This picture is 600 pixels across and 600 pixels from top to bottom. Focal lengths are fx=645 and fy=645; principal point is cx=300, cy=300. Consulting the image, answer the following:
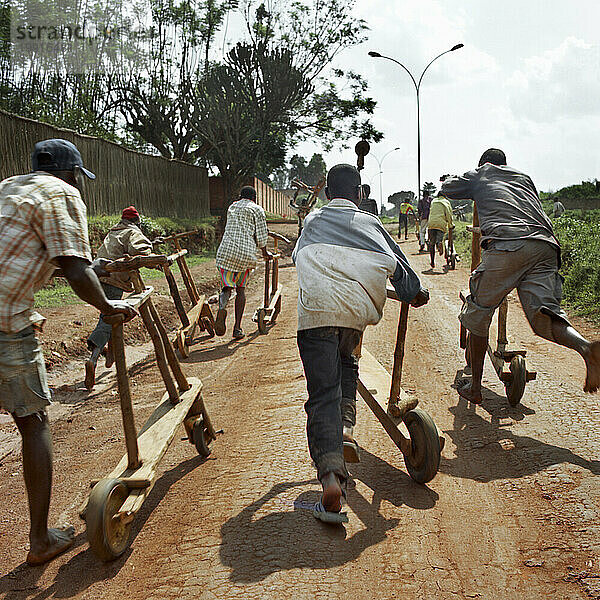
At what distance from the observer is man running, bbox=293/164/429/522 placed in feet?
11.2

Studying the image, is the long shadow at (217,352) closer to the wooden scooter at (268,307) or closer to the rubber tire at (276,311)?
the wooden scooter at (268,307)

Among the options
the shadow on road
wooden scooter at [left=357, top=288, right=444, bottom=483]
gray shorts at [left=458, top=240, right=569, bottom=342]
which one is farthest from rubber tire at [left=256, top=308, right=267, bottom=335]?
wooden scooter at [left=357, top=288, right=444, bottom=483]

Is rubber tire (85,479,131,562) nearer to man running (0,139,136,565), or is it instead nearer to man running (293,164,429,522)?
man running (0,139,136,565)

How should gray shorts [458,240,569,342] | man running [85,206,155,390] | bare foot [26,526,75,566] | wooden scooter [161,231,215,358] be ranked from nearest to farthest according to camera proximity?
1. bare foot [26,526,75,566]
2. gray shorts [458,240,569,342]
3. man running [85,206,155,390]
4. wooden scooter [161,231,215,358]

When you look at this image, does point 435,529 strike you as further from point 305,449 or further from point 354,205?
point 354,205

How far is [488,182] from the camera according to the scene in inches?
198

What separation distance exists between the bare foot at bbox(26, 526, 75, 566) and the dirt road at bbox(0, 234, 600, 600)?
0.05m

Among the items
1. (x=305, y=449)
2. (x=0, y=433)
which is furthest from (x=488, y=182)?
(x=0, y=433)

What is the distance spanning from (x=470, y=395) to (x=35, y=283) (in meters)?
3.46

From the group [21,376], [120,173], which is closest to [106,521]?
[21,376]

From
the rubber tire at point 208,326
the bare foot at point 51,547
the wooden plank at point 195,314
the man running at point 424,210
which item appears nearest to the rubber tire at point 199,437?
the bare foot at point 51,547

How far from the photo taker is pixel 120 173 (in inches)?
721

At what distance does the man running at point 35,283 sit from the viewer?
10.2 ft

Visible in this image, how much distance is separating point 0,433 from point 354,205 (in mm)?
3921
